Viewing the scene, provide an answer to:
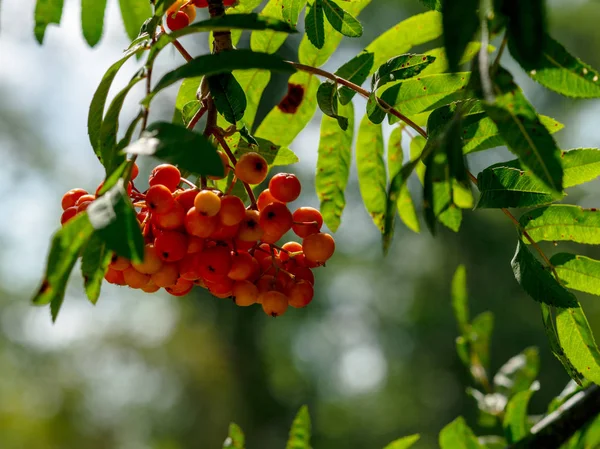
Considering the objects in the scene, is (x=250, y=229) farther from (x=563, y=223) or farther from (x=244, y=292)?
(x=563, y=223)

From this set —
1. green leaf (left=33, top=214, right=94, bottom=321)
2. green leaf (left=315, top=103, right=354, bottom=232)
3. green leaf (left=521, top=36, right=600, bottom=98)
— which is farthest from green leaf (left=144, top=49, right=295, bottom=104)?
green leaf (left=315, top=103, right=354, bottom=232)

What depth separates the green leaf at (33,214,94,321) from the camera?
74 centimetres

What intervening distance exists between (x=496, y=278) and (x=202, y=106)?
12524 millimetres

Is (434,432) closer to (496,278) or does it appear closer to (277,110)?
(496,278)

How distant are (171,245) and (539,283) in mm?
A: 550

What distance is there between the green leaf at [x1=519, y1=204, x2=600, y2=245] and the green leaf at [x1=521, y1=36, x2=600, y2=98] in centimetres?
38

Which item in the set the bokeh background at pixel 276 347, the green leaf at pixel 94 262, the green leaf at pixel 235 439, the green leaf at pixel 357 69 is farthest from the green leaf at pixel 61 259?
the bokeh background at pixel 276 347

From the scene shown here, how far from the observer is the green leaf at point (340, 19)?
1112 millimetres

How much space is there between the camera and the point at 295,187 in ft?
3.45

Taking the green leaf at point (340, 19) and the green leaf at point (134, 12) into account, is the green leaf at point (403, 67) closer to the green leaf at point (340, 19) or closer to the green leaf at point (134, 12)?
the green leaf at point (340, 19)

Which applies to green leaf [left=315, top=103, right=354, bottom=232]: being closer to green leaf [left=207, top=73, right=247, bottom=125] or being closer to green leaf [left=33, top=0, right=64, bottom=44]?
green leaf [left=207, top=73, right=247, bottom=125]

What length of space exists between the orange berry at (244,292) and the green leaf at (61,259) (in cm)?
34

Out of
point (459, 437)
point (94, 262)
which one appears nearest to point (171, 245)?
point (94, 262)

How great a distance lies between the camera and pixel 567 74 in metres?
0.76
